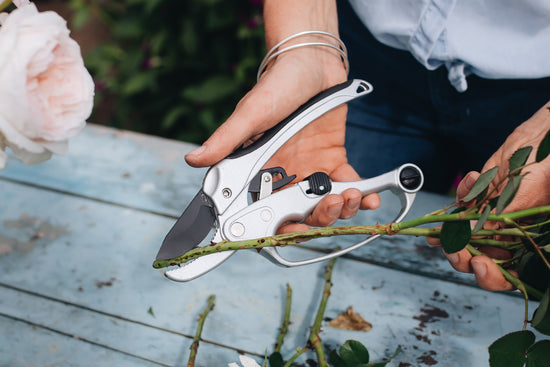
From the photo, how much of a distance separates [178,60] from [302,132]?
1.03 meters

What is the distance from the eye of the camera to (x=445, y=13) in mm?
775

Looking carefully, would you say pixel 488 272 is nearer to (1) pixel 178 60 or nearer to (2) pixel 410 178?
(2) pixel 410 178

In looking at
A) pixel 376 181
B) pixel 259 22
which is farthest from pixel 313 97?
pixel 259 22

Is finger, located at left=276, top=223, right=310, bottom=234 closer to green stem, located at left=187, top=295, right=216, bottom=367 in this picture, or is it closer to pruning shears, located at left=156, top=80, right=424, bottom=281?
pruning shears, located at left=156, top=80, right=424, bottom=281

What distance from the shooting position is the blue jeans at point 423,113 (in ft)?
2.83

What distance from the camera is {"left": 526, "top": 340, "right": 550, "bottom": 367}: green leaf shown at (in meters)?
0.50

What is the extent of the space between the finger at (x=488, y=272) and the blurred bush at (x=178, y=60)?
1.12 m

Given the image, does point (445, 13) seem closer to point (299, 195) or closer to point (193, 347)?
point (299, 195)

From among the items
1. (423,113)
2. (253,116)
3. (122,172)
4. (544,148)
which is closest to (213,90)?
(122,172)

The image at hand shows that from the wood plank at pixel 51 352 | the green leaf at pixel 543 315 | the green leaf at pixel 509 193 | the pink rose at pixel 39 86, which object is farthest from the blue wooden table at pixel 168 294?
the pink rose at pixel 39 86

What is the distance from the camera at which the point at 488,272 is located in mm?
593

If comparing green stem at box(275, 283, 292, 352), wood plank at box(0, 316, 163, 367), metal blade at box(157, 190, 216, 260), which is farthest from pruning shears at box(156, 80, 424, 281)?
wood plank at box(0, 316, 163, 367)

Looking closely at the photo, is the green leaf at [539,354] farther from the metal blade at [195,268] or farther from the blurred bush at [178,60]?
the blurred bush at [178,60]

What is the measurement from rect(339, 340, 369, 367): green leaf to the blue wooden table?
15 centimetres
